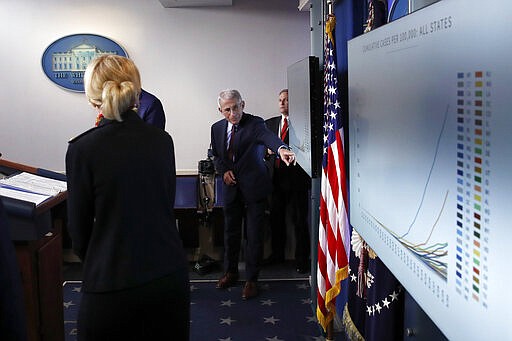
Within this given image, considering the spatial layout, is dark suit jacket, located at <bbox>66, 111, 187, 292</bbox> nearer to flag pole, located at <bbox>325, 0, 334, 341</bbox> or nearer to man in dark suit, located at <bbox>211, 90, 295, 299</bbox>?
flag pole, located at <bbox>325, 0, 334, 341</bbox>

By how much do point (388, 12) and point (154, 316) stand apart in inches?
58.0

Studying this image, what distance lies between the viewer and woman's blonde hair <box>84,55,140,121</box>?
1.69 meters

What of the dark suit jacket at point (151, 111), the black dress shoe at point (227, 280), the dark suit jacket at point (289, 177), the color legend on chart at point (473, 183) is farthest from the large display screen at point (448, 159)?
the dark suit jacket at point (289, 177)

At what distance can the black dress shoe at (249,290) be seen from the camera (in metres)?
3.95

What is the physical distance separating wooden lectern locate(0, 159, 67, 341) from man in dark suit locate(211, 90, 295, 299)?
1.71m

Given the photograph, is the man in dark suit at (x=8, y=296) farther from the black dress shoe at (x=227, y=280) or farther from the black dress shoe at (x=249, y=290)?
the black dress shoe at (x=227, y=280)

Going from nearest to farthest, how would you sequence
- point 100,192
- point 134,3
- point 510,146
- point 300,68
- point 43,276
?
point 510,146 < point 100,192 < point 43,276 < point 300,68 < point 134,3

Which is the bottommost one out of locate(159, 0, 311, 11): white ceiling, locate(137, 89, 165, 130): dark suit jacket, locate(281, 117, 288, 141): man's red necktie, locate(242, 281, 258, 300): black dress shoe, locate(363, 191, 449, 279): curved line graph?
locate(242, 281, 258, 300): black dress shoe

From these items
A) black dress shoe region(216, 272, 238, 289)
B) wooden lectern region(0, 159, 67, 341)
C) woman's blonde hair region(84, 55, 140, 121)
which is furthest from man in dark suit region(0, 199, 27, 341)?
black dress shoe region(216, 272, 238, 289)

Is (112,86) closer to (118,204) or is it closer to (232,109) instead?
(118,204)

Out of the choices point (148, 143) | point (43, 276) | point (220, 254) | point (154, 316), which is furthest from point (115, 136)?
point (220, 254)

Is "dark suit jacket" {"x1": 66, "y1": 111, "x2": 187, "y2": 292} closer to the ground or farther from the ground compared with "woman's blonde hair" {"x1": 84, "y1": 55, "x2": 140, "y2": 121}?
closer to the ground

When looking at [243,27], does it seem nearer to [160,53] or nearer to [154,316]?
[160,53]

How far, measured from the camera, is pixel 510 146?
2.69 feet
